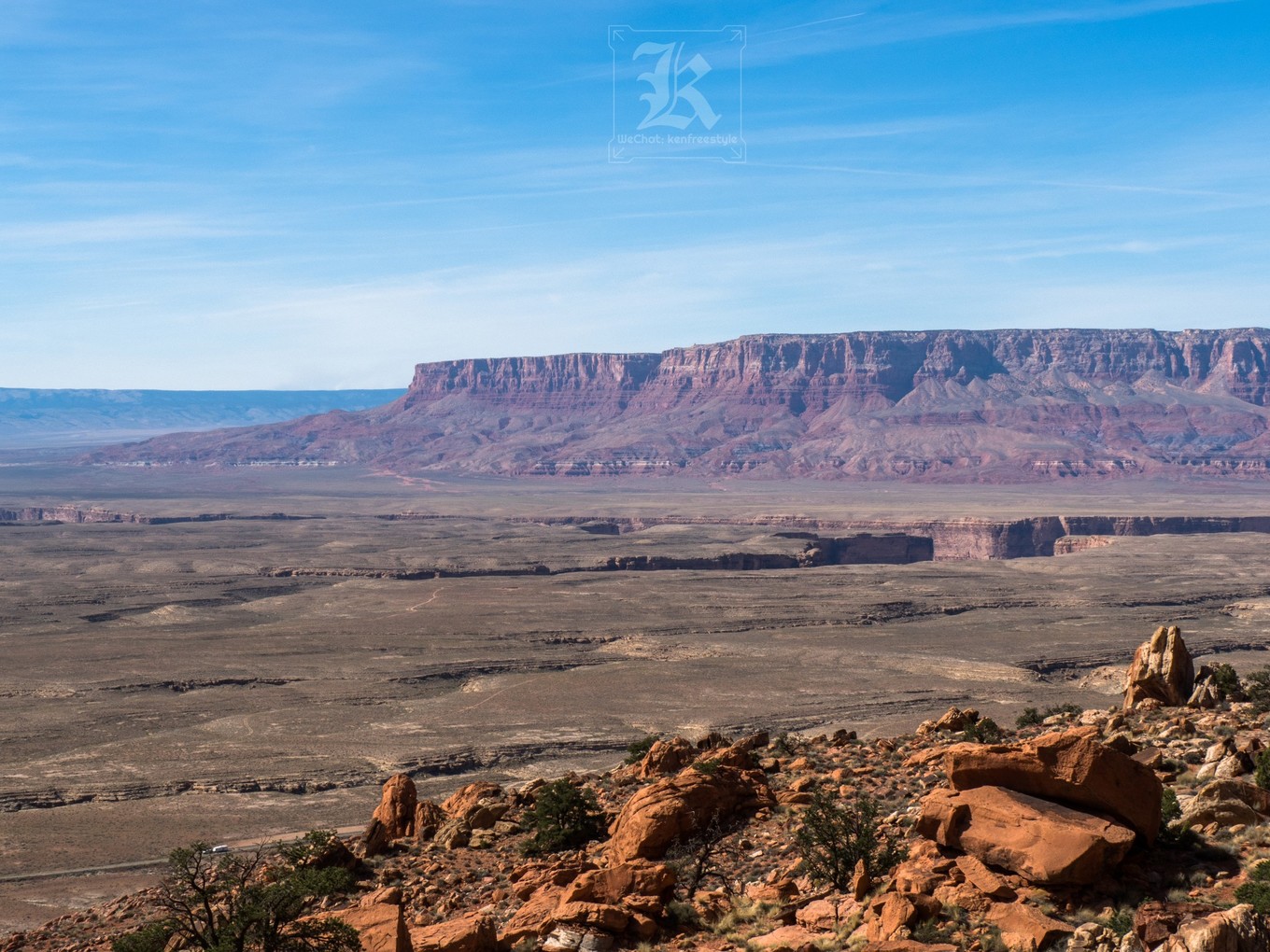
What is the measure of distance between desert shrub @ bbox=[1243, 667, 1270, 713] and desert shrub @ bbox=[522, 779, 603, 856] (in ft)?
43.0

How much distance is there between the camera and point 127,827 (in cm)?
3181

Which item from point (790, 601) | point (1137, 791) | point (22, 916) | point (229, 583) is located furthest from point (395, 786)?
point (229, 583)

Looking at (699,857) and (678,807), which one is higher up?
(678,807)

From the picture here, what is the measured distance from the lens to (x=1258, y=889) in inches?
485

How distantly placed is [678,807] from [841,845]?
2744 mm

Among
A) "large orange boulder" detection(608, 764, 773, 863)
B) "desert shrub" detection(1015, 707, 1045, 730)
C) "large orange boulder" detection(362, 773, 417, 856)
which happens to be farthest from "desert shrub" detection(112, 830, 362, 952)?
"desert shrub" detection(1015, 707, 1045, 730)

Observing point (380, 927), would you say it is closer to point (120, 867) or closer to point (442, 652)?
point (120, 867)

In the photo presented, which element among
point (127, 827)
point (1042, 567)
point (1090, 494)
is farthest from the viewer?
point (1090, 494)

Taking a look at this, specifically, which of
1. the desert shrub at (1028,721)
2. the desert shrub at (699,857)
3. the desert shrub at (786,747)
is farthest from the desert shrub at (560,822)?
the desert shrub at (1028,721)

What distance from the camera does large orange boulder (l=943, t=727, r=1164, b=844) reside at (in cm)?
1426

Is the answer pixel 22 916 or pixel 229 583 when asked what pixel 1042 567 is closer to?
pixel 229 583

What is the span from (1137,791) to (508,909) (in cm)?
830

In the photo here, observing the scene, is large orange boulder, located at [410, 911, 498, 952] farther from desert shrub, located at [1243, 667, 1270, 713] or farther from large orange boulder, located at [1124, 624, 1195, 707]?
large orange boulder, located at [1124, 624, 1195, 707]

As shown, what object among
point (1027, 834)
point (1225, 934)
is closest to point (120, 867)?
point (1027, 834)
